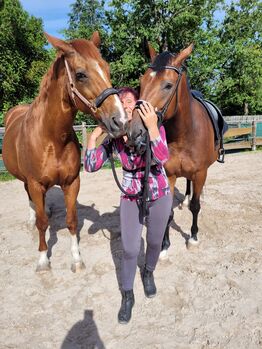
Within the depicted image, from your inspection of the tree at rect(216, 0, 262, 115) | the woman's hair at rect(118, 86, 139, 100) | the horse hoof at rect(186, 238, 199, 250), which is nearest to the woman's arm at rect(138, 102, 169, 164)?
the woman's hair at rect(118, 86, 139, 100)

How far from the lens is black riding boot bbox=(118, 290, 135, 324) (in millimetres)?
2309

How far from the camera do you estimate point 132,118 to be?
2.01m

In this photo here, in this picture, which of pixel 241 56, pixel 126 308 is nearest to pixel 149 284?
pixel 126 308

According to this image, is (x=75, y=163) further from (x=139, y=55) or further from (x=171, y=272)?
(x=139, y=55)

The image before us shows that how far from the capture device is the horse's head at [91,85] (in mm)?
1989

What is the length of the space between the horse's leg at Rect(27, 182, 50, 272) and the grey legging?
3.34 ft

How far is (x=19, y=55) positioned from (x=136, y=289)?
1325cm

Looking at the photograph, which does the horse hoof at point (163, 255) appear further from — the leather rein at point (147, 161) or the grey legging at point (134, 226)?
the leather rein at point (147, 161)

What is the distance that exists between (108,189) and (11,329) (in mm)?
3839

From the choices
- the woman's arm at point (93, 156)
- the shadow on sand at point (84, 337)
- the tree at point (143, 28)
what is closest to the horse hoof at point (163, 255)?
the shadow on sand at point (84, 337)

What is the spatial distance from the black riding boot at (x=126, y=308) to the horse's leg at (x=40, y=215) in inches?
41.9

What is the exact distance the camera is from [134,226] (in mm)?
2232

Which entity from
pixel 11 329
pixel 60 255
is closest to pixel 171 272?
pixel 60 255

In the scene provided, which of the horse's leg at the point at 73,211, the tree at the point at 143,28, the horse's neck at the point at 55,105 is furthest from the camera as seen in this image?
the tree at the point at 143,28
